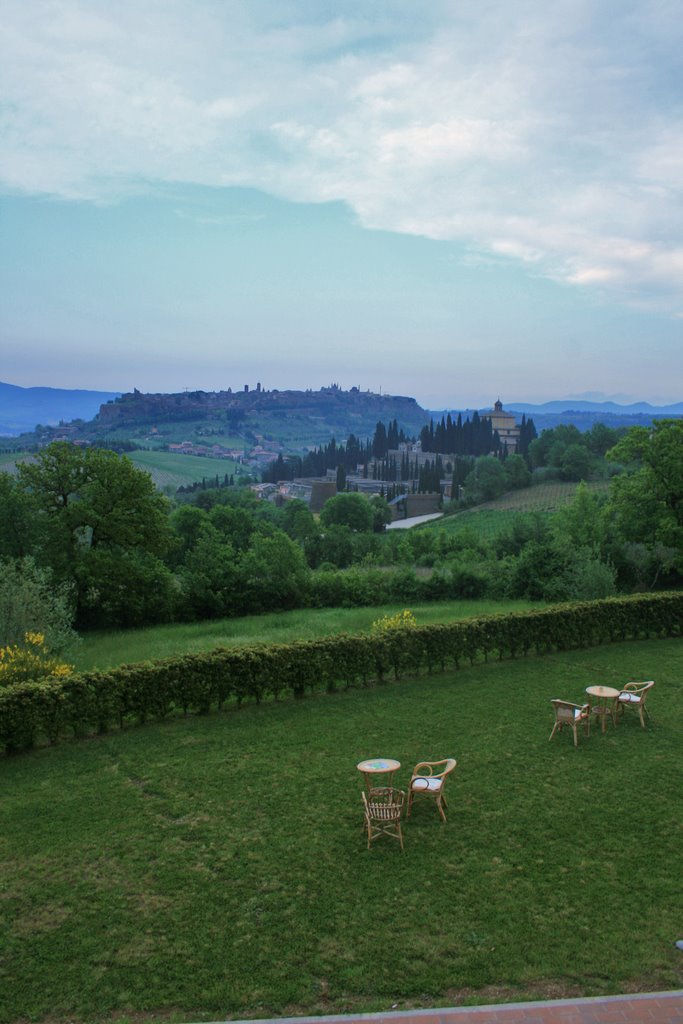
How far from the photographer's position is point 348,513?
92.8 metres

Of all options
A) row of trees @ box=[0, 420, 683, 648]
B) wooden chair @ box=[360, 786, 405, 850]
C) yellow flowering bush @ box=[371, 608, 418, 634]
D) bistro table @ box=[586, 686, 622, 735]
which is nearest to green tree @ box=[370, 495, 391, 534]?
row of trees @ box=[0, 420, 683, 648]

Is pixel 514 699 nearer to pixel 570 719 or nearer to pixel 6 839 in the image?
pixel 570 719

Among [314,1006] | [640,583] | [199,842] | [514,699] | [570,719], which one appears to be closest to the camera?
[314,1006]

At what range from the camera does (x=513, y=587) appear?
31.8 meters

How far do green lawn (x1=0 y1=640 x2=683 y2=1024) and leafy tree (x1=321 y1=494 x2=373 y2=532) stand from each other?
257 feet

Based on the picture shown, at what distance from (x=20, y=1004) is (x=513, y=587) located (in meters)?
27.6

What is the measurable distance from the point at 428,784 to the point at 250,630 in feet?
59.6

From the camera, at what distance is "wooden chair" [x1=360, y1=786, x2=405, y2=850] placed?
29.4 feet

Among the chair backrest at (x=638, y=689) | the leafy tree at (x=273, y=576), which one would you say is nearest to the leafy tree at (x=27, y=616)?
the leafy tree at (x=273, y=576)

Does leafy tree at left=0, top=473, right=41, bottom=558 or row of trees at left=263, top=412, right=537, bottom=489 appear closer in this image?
leafy tree at left=0, top=473, right=41, bottom=558

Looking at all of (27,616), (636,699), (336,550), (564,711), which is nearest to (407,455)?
(336,550)

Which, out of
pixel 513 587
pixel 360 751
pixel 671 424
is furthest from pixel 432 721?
pixel 671 424

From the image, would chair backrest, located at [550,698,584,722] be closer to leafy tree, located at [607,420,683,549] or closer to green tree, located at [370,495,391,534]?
leafy tree, located at [607,420,683,549]

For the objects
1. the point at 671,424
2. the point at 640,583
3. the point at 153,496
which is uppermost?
the point at 671,424
